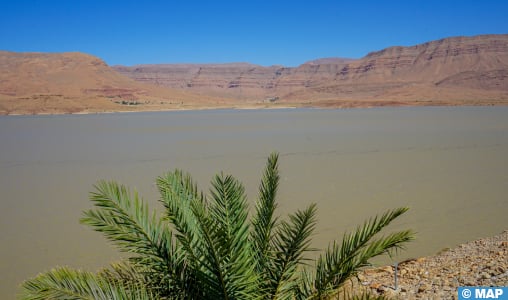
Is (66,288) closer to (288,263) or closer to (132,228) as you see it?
(132,228)

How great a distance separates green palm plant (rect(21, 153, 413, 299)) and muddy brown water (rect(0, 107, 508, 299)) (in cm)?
467

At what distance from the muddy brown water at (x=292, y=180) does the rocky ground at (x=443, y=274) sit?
1291 millimetres

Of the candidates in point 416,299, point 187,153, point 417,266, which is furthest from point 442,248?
point 187,153

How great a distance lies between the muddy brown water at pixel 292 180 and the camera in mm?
9094

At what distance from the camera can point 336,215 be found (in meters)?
10.8

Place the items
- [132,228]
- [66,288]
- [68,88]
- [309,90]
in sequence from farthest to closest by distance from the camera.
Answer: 1. [309,90]
2. [68,88]
3. [132,228]
4. [66,288]

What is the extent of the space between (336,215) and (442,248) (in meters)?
3.03

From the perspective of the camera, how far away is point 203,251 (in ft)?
9.79

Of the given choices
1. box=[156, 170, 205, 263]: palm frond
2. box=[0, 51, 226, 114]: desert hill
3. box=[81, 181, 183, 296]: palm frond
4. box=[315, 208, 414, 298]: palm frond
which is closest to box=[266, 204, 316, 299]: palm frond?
box=[315, 208, 414, 298]: palm frond

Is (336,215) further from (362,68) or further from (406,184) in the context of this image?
(362,68)

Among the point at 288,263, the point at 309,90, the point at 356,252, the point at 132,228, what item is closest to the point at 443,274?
the point at 356,252

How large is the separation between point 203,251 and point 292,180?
12789mm

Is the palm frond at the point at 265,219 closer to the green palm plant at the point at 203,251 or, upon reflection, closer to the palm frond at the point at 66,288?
the green palm plant at the point at 203,251

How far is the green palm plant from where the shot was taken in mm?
2840
